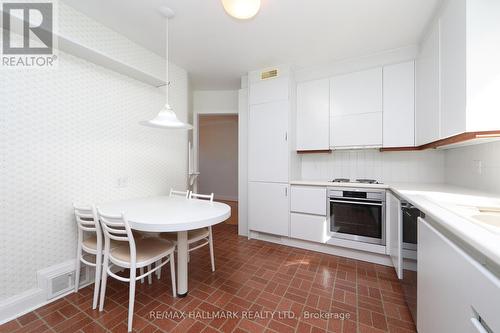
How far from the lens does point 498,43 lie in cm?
127

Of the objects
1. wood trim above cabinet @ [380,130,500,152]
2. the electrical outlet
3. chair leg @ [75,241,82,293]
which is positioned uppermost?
wood trim above cabinet @ [380,130,500,152]

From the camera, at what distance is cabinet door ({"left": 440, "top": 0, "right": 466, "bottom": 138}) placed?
1382 mm

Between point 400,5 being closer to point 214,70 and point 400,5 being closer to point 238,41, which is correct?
point 238,41

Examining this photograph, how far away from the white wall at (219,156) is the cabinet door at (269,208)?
2.76m

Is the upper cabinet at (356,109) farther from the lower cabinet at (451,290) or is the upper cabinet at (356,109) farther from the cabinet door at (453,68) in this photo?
the lower cabinet at (451,290)

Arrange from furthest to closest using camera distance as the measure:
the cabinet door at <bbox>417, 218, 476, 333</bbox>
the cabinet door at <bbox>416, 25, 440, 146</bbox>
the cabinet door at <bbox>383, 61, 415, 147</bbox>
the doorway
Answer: the doorway < the cabinet door at <bbox>383, 61, 415, 147</bbox> < the cabinet door at <bbox>416, 25, 440, 146</bbox> < the cabinet door at <bbox>417, 218, 476, 333</bbox>

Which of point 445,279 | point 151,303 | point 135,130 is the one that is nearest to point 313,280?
point 445,279

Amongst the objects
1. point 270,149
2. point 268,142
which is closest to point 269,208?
point 270,149

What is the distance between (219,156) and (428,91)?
194 inches

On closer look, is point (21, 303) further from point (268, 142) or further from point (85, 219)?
point (268, 142)

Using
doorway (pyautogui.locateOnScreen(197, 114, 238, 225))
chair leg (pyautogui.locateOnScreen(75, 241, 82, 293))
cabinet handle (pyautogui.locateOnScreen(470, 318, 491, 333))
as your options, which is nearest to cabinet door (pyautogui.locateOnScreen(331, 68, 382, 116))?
cabinet handle (pyautogui.locateOnScreen(470, 318, 491, 333))

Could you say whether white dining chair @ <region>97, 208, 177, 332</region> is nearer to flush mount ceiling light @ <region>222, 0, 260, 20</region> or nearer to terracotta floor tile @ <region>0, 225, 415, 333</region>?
terracotta floor tile @ <region>0, 225, 415, 333</region>

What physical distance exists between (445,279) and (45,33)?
303 cm

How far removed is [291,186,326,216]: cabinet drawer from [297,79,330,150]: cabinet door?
66 cm
